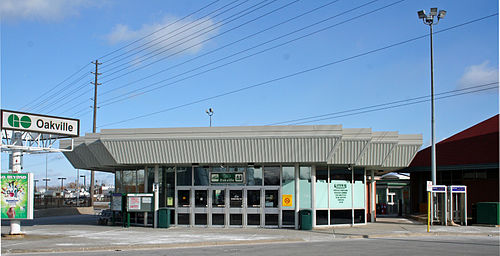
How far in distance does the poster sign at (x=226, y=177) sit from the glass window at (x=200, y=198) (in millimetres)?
789

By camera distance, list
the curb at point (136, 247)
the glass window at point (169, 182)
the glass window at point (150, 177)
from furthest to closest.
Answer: the glass window at point (150, 177), the glass window at point (169, 182), the curb at point (136, 247)

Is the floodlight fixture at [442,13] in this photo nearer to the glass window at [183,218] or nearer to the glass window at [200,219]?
the glass window at [200,219]

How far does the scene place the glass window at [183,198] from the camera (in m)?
27.3

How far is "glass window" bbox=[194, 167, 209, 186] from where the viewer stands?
2720 cm

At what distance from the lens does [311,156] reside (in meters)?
25.4

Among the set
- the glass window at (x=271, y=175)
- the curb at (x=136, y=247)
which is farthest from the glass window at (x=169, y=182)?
the curb at (x=136, y=247)

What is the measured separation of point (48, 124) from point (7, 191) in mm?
3272

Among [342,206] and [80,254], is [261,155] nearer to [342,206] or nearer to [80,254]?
[342,206]

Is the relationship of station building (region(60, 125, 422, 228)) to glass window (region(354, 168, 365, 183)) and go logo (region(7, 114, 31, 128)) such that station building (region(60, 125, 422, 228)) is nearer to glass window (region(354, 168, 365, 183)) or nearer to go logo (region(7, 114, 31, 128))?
glass window (region(354, 168, 365, 183))

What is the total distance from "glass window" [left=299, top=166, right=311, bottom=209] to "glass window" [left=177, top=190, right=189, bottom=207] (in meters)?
5.82

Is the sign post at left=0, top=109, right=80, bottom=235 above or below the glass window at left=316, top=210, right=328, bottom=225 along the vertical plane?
above

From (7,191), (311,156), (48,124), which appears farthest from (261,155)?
(7,191)

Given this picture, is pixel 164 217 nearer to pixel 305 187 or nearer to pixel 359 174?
pixel 305 187

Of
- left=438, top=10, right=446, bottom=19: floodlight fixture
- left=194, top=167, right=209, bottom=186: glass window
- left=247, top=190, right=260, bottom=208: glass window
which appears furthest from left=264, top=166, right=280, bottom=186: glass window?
left=438, top=10, right=446, bottom=19: floodlight fixture
